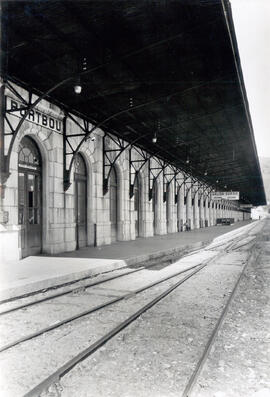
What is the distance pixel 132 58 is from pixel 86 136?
402 centimetres

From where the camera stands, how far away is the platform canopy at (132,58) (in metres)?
7.44

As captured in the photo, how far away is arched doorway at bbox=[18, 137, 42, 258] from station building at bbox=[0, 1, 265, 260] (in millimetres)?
34

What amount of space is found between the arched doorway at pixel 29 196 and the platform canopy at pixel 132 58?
Result: 2.07 metres

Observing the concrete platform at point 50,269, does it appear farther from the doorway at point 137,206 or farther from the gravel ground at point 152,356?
the doorway at point 137,206

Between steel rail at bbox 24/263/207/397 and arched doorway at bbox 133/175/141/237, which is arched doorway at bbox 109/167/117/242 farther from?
steel rail at bbox 24/263/207/397

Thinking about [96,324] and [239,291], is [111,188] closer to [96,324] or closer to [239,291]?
[239,291]

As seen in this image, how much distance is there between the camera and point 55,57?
919 cm

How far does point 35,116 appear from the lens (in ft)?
36.3

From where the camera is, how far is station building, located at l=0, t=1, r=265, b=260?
366 inches

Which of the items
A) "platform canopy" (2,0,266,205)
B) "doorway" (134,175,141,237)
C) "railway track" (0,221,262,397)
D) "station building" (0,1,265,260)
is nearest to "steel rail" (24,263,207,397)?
"railway track" (0,221,262,397)

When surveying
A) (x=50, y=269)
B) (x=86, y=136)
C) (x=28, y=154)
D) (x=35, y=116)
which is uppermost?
(x=35, y=116)

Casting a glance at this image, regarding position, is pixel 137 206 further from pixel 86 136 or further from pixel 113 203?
pixel 86 136

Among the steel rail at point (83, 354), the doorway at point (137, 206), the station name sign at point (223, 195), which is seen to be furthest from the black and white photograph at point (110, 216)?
the station name sign at point (223, 195)

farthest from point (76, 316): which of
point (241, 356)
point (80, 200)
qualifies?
point (80, 200)
